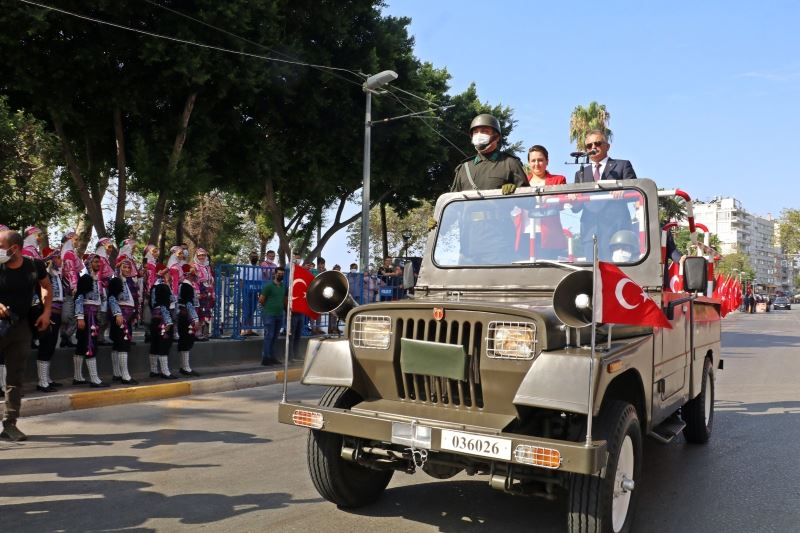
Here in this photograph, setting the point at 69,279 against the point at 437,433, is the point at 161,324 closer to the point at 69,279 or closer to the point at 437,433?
the point at 69,279

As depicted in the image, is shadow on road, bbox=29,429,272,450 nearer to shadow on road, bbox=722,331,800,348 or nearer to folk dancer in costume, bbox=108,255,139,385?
folk dancer in costume, bbox=108,255,139,385

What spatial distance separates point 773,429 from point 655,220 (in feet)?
13.6

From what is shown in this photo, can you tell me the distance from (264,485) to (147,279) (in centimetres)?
659

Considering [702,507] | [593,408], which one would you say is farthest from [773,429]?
[593,408]

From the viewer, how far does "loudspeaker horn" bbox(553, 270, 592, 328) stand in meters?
3.64

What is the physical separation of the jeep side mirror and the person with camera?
5715mm

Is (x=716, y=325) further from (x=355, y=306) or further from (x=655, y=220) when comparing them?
(x=355, y=306)

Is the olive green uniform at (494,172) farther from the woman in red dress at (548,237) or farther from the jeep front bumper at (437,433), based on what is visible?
the jeep front bumper at (437,433)

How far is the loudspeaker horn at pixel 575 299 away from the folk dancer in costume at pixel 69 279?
26.5 ft

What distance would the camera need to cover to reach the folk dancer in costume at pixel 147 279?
10633 mm

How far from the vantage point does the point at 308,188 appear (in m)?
22.9

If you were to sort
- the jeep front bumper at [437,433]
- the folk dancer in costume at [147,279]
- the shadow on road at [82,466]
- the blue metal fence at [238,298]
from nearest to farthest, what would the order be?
the jeep front bumper at [437,433] → the shadow on road at [82,466] → the folk dancer in costume at [147,279] → the blue metal fence at [238,298]

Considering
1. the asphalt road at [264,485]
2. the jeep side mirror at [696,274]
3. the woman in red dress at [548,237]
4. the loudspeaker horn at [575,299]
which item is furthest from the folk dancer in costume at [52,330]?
the jeep side mirror at [696,274]

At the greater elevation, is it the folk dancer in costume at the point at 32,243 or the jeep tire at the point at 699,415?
the folk dancer in costume at the point at 32,243
